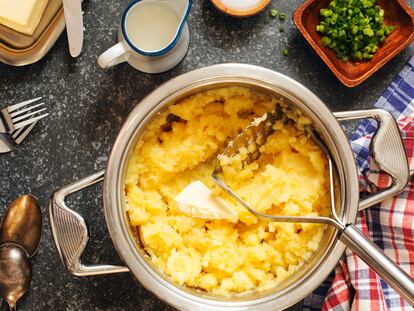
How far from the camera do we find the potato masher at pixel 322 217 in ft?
3.87

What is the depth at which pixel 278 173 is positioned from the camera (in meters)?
1.42

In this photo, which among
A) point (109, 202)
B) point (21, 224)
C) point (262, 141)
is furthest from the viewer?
point (21, 224)

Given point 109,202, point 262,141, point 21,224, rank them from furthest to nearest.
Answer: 1. point 21,224
2. point 262,141
3. point 109,202

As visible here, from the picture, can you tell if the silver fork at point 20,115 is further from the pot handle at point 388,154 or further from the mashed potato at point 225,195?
the pot handle at point 388,154

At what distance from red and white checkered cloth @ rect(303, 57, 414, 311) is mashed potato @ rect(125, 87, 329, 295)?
0.53ft

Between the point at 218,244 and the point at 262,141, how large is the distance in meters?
0.26

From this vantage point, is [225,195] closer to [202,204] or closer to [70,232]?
[202,204]

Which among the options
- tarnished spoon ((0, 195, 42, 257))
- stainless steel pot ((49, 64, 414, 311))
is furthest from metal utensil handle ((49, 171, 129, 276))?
tarnished spoon ((0, 195, 42, 257))

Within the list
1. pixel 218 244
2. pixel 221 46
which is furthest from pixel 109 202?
pixel 221 46

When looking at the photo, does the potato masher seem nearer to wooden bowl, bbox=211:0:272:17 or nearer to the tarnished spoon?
wooden bowl, bbox=211:0:272:17

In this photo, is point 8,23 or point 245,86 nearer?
point 245,86

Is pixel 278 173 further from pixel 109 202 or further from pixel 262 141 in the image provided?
pixel 109 202

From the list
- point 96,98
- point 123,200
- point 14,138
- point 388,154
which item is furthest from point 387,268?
point 14,138

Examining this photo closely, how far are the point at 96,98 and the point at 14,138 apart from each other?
0.76ft
